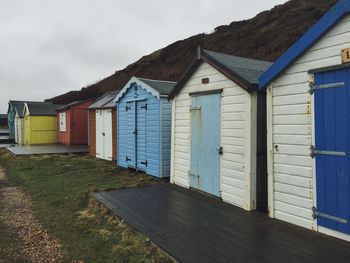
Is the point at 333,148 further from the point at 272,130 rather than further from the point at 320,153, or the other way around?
the point at 272,130

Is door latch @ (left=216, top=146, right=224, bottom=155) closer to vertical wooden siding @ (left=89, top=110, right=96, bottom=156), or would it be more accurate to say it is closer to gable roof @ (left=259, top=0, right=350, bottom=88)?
gable roof @ (left=259, top=0, right=350, bottom=88)

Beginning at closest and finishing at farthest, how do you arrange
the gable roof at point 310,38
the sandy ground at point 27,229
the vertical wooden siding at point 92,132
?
the gable roof at point 310,38 → the sandy ground at point 27,229 → the vertical wooden siding at point 92,132

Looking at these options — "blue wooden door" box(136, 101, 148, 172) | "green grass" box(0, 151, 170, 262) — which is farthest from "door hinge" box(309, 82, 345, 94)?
"blue wooden door" box(136, 101, 148, 172)

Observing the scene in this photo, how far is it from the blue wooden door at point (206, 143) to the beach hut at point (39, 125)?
17.9 meters

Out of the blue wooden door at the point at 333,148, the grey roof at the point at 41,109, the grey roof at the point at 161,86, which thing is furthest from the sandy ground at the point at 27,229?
the grey roof at the point at 41,109

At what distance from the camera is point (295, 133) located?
4.89 metres

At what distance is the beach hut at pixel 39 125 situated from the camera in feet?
72.9

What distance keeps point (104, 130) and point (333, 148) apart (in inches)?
417

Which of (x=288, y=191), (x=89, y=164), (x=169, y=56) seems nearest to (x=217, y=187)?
(x=288, y=191)

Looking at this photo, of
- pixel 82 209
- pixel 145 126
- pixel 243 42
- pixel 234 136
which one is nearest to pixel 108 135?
pixel 145 126

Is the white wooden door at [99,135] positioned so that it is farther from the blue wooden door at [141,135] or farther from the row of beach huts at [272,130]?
the row of beach huts at [272,130]

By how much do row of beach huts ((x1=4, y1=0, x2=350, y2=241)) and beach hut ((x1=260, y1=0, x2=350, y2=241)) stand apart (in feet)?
0.04

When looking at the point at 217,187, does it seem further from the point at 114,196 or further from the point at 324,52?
the point at 324,52

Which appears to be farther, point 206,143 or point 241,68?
point 206,143
